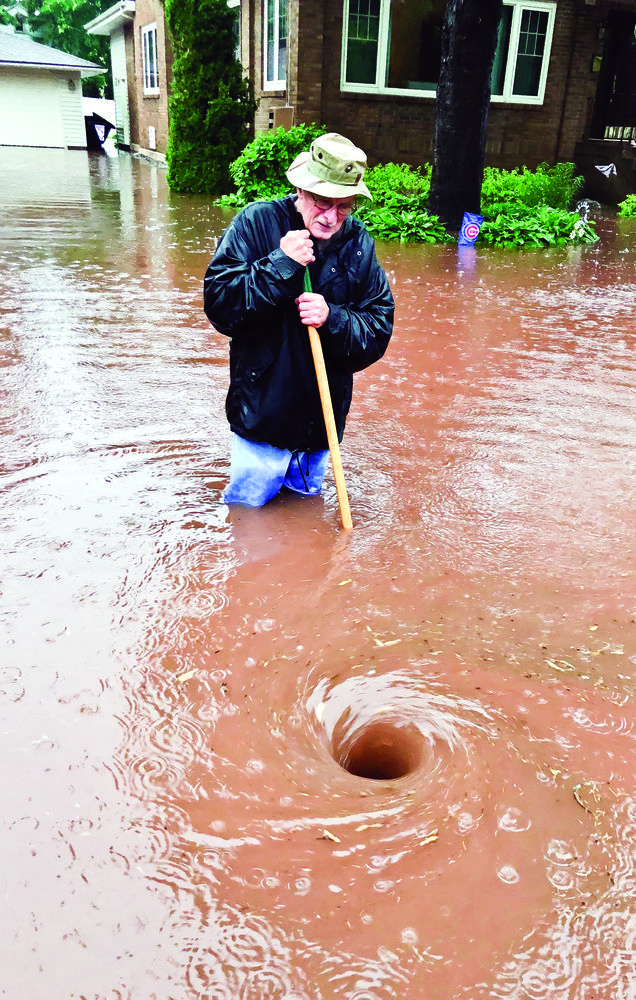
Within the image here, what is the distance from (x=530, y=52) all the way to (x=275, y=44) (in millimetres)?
5672

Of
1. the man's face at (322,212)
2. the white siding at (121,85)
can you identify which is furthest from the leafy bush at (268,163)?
the white siding at (121,85)

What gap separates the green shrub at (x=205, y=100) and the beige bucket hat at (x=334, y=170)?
15.4 meters

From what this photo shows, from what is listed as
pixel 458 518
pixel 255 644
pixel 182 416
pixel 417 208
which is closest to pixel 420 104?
pixel 417 208

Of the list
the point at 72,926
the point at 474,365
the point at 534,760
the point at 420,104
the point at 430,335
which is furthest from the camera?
the point at 420,104

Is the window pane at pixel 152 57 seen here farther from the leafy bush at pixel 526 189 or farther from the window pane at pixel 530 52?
the leafy bush at pixel 526 189

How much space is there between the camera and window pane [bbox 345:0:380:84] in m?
16.7

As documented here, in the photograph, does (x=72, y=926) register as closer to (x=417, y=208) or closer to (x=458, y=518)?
(x=458, y=518)

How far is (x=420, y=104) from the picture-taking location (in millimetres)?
17562

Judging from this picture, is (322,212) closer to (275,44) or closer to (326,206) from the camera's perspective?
(326,206)

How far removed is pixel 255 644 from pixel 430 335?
516 centimetres

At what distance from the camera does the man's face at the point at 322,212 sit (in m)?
3.62

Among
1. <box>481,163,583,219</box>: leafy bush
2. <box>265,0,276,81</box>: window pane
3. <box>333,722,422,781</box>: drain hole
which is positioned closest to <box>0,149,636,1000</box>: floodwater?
<box>333,722,422,781</box>: drain hole

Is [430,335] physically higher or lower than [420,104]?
lower

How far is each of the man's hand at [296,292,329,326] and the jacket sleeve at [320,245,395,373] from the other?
7 centimetres
